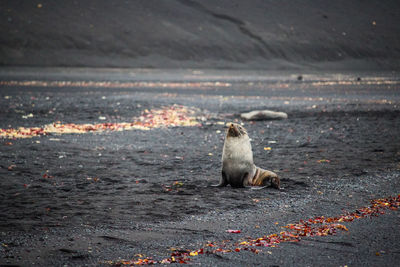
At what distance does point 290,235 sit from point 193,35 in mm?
101356

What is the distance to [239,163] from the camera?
8992 millimetres

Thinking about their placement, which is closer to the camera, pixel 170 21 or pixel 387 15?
pixel 170 21

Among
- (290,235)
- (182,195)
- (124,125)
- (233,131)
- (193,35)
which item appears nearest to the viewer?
(290,235)

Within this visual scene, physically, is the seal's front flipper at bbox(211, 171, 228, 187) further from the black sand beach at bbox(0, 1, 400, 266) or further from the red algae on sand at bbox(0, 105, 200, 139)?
the red algae on sand at bbox(0, 105, 200, 139)

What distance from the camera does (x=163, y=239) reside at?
6.41m

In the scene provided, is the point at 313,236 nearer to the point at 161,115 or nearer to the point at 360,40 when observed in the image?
the point at 161,115

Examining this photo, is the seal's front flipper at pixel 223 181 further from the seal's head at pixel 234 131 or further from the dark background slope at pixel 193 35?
the dark background slope at pixel 193 35

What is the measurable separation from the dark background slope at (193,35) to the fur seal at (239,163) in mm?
75490

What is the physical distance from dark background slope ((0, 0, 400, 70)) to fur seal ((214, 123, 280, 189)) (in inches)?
2972

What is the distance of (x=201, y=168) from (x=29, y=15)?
3866 inches

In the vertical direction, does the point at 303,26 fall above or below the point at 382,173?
above

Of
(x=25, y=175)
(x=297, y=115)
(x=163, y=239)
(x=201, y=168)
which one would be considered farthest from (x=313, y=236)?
(x=297, y=115)

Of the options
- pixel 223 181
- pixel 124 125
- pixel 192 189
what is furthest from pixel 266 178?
pixel 124 125

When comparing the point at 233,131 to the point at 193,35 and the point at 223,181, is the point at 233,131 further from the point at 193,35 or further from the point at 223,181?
the point at 193,35
